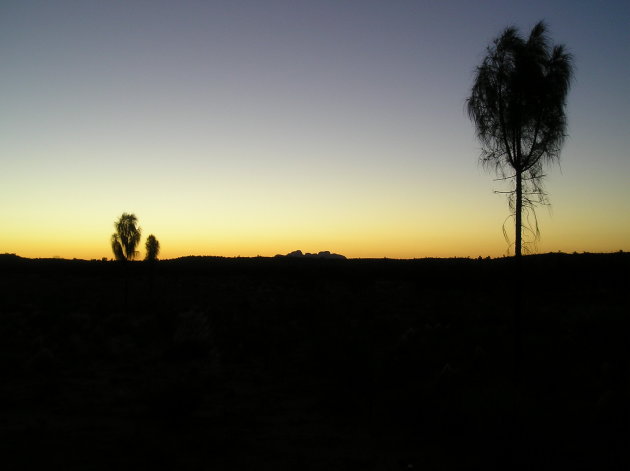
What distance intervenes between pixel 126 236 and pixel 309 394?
72.6 ft

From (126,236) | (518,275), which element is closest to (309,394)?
(518,275)

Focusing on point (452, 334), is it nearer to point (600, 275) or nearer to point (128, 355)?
point (128, 355)

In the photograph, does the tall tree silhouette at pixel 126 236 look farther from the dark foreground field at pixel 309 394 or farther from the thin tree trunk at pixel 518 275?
the thin tree trunk at pixel 518 275

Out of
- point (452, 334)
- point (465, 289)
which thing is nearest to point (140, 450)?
point (452, 334)

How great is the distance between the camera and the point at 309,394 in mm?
12703

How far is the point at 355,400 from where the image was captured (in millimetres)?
11461

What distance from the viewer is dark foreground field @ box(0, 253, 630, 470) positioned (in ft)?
25.9

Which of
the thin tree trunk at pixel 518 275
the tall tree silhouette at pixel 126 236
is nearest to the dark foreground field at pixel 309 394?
the thin tree trunk at pixel 518 275

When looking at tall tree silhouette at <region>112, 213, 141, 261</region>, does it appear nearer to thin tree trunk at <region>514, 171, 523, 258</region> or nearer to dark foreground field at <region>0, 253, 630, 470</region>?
dark foreground field at <region>0, 253, 630, 470</region>

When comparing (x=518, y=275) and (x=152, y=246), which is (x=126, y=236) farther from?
(x=518, y=275)

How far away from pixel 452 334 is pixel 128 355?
11.6 m

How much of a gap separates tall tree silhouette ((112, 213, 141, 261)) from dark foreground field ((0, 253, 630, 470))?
251 inches

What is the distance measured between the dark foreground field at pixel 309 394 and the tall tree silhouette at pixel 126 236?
21.0 ft

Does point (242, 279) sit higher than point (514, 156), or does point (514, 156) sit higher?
point (514, 156)
